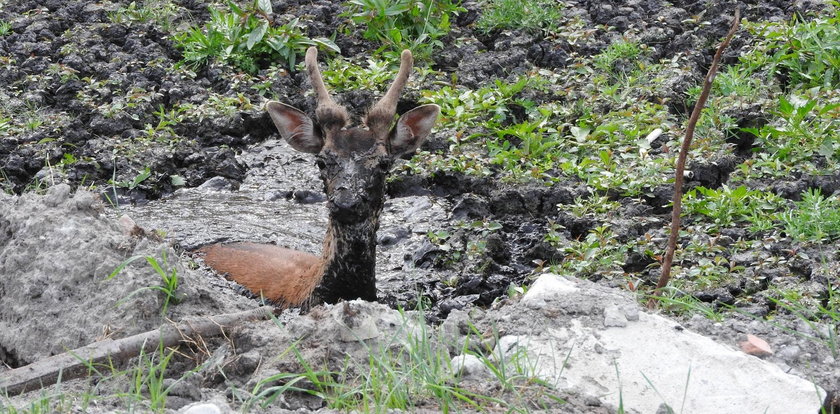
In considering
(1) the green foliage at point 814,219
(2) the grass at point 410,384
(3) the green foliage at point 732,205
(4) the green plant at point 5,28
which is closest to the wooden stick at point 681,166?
(2) the grass at point 410,384

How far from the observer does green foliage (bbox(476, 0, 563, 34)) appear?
30.1 feet

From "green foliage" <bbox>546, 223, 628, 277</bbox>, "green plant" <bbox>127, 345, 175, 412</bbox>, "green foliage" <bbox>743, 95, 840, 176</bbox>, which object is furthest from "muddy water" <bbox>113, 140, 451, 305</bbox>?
"green plant" <bbox>127, 345, 175, 412</bbox>

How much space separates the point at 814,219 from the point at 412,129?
2.47m

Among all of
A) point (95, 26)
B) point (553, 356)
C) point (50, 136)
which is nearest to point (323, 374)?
point (553, 356)

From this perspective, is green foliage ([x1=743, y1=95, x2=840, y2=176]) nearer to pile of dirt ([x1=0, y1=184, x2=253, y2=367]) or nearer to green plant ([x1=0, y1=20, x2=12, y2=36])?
pile of dirt ([x1=0, y1=184, x2=253, y2=367])

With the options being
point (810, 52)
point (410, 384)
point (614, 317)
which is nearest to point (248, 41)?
point (810, 52)

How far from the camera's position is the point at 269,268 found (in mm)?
6535

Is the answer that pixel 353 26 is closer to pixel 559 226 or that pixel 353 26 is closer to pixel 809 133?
pixel 559 226

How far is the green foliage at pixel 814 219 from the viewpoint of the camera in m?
5.70

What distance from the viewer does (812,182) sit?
638 centimetres

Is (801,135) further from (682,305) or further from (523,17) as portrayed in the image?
(523,17)

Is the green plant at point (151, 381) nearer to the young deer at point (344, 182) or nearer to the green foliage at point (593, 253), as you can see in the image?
the young deer at point (344, 182)

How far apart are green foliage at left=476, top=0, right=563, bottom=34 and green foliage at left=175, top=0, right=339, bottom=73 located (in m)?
1.51

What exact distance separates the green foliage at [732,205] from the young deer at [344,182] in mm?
Answer: 1790
